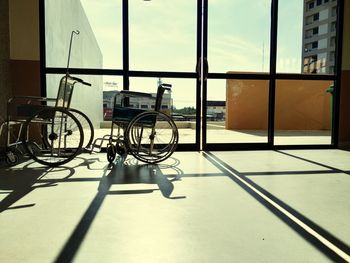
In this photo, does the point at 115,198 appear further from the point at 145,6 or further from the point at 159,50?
the point at 145,6

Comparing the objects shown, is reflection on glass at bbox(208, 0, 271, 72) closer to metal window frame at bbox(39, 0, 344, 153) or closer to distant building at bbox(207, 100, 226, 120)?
metal window frame at bbox(39, 0, 344, 153)

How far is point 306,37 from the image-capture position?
497cm

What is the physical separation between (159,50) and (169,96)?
2.24ft

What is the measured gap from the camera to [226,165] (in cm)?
352

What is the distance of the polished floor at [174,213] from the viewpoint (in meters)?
1.46

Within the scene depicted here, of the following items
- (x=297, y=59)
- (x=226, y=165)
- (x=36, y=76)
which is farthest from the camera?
(x=297, y=59)

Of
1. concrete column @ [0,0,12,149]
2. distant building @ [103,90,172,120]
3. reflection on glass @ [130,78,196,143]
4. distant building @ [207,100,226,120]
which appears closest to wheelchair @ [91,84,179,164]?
distant building @ [103,90,172,120]

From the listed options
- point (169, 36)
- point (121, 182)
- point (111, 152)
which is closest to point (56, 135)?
point (111, 152)

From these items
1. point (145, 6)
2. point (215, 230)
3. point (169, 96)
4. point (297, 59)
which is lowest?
point (215, 230)

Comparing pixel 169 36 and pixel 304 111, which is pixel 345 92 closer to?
pixel 304 111

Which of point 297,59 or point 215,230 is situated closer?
point 215,230

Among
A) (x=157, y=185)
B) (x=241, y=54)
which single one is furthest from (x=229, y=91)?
(x=157, y=185)

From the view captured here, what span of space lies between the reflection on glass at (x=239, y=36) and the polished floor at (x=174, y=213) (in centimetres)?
192

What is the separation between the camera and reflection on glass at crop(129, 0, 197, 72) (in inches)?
177
